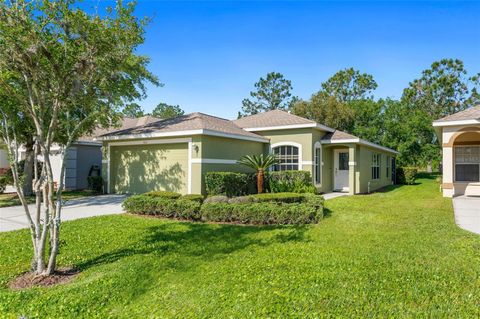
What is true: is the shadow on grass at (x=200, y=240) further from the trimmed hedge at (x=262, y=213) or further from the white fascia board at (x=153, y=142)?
the white fascia board at (x=153, y=142)

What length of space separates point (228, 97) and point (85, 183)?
1150 centimetres

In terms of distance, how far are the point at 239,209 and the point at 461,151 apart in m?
12.9

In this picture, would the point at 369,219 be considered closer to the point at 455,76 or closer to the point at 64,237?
the point at 64,237

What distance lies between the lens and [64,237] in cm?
685

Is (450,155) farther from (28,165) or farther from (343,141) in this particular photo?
(28,165)

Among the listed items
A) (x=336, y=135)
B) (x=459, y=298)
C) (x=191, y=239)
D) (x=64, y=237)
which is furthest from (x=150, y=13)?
(x=336, y=135)

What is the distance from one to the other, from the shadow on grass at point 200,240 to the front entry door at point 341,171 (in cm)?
1023

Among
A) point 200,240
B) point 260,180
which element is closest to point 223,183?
point 260,180

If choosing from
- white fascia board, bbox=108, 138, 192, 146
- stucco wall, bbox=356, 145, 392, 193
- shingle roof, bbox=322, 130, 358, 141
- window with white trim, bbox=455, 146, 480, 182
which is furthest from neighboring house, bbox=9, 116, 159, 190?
window with white trim, bbox=455, 146, 480, 182

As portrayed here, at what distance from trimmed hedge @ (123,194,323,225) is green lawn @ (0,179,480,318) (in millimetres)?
550

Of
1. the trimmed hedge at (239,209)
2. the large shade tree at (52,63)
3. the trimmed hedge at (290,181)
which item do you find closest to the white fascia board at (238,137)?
the trimmed hedge at (290,181)

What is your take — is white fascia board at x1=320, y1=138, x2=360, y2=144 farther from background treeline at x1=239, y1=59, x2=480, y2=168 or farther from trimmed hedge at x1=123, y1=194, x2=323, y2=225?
background treeline at x1=239, y1=59, x2=480, y2=168

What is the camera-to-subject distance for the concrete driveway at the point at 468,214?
7.57 m

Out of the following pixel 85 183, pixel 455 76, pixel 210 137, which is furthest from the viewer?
pixel 455 76
